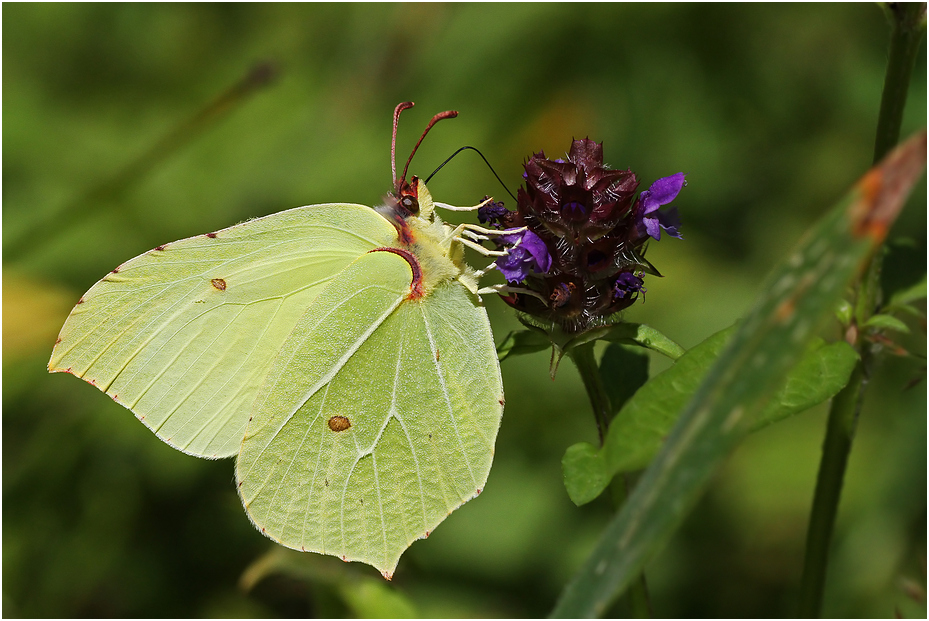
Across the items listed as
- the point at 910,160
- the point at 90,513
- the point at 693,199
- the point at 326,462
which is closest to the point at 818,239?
the point at 910,160

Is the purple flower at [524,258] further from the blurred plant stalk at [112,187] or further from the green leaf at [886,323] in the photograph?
the blurred plant stalk at [112,187]

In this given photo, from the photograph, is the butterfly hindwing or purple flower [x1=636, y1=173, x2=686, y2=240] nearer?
purple flower [x1=636, y1=173, x2=686, y2=240]

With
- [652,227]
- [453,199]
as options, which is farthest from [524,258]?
[453,199]

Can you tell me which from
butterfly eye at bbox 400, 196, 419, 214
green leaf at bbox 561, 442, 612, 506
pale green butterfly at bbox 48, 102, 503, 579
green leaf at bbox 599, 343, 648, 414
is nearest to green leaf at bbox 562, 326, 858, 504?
green leaf at bbox 561, 442, 612, 506

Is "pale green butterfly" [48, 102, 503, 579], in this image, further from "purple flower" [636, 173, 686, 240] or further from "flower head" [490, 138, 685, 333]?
"purple flower" [636, 173, 686, 240]

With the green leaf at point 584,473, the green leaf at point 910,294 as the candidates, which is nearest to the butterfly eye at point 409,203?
the green leaf at point 584,473
